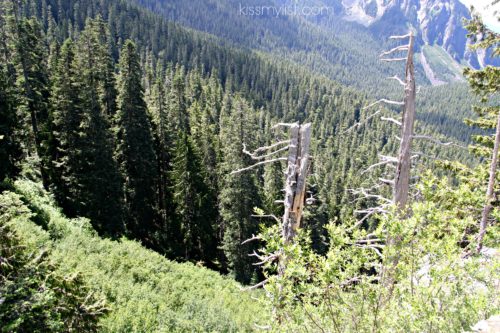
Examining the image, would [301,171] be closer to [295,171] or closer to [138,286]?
[295,171]

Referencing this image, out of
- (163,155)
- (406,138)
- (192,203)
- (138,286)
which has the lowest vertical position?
(192,203)

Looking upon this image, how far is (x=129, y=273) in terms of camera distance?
1583 centimetres

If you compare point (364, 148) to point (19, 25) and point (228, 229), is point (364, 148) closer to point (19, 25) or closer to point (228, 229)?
point (228, 229)

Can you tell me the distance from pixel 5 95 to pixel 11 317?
59.9 ft

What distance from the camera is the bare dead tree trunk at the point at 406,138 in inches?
273

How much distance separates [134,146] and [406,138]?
24600 mm

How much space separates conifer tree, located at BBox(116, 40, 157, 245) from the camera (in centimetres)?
2784

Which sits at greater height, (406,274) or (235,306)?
(406,274)

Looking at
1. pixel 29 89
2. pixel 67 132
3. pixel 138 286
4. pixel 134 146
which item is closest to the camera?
pixel 138 286

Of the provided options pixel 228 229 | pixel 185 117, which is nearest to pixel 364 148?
pixel 185 117

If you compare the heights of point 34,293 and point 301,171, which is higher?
point 301,171

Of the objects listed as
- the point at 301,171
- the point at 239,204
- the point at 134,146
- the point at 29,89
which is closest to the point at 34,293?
the point at 301,171

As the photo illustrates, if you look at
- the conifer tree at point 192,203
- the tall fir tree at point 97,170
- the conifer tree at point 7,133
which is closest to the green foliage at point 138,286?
the conifer tree at point 7,133

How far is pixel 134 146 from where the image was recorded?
28188 millimetres
